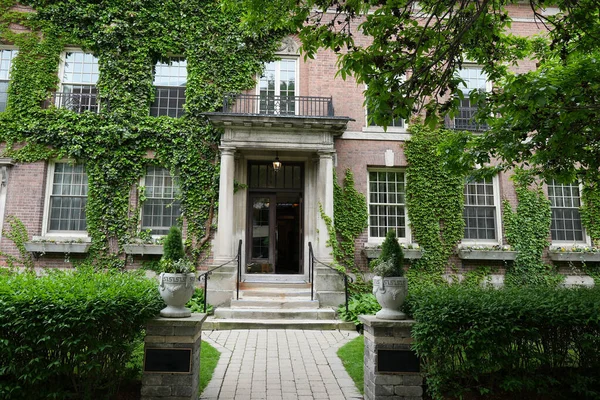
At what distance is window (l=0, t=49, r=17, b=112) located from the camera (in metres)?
11.6

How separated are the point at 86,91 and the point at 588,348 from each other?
43.4 ft

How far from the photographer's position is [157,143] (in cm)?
1136

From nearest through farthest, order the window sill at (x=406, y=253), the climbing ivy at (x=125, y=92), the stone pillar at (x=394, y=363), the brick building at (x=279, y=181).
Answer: the stone pillar at (x=394, y=363), the brick building at (x=279, y=181), the climbing ivy at (x=125, y=92), the window sill at (x=406, y=253)

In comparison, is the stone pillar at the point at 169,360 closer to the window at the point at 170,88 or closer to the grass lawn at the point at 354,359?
the grass lawn at the point at 354,359

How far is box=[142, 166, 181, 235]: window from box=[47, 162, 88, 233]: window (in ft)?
5.83

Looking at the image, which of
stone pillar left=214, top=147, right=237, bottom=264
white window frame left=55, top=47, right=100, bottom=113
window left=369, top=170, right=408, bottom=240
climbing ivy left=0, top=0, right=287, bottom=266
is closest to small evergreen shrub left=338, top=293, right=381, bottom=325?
window left=369, top=170, right=408, bottom=240

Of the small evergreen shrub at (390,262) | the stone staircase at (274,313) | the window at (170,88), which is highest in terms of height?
the window at (170,88)

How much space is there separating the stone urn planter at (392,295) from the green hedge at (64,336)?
2.74m

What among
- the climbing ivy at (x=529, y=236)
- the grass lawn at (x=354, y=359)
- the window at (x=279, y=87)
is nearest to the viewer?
the grass lawn at (x=354, y=359)

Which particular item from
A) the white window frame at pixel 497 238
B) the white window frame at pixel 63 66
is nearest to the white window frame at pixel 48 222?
the white window frame at pixel 63 66

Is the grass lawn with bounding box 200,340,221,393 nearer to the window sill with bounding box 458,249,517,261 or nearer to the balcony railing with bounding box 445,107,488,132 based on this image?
the window sill with bounding box 458,249,517,261

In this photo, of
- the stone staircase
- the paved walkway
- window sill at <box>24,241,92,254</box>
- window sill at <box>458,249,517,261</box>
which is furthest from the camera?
window sill at <box>458,249,517,261</box>

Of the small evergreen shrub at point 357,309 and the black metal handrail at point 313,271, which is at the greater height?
the black metal handrail at point 313,271

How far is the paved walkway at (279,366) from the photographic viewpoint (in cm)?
498
